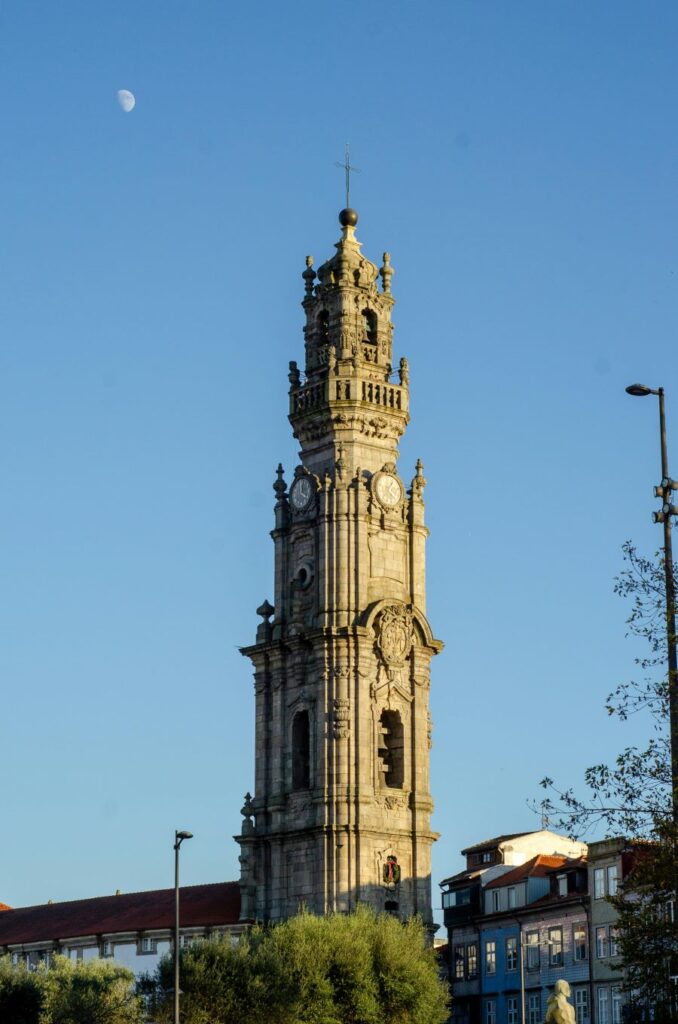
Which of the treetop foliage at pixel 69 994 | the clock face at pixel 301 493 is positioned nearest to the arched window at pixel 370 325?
the clock face at pixel 301 493

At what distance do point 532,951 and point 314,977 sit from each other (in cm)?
1696

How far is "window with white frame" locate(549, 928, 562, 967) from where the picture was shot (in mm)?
84375

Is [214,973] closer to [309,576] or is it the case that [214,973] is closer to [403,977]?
[403,977]

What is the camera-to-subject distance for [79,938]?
9581 centimetres

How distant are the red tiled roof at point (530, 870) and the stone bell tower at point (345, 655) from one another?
5.51 meters

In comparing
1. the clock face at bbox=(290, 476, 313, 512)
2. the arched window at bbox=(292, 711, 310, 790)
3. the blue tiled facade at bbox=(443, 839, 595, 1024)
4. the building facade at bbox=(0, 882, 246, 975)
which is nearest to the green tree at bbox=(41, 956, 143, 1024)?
the building facade at bbox=(0, 882, 246, 975)

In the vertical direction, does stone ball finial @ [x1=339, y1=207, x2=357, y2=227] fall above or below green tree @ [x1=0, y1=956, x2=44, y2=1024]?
above

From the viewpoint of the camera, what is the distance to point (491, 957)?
9031 centimetres

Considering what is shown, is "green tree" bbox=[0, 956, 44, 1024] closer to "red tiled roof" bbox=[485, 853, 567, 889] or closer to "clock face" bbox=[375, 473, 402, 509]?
"red tiled roof" bbox=[485, 853, 567, 889]

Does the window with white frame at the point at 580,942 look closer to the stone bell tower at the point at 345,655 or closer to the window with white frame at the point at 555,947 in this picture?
the window with white frame at the point at 555,947

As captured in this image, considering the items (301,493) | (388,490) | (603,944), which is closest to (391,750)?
(388,490)

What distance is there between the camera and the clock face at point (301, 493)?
90125 millimetres

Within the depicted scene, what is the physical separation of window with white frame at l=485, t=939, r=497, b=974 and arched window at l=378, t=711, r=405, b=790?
9621 mm

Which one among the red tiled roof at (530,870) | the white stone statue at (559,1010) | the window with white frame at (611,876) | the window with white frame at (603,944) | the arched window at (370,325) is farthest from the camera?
the arched window at (370,325)
